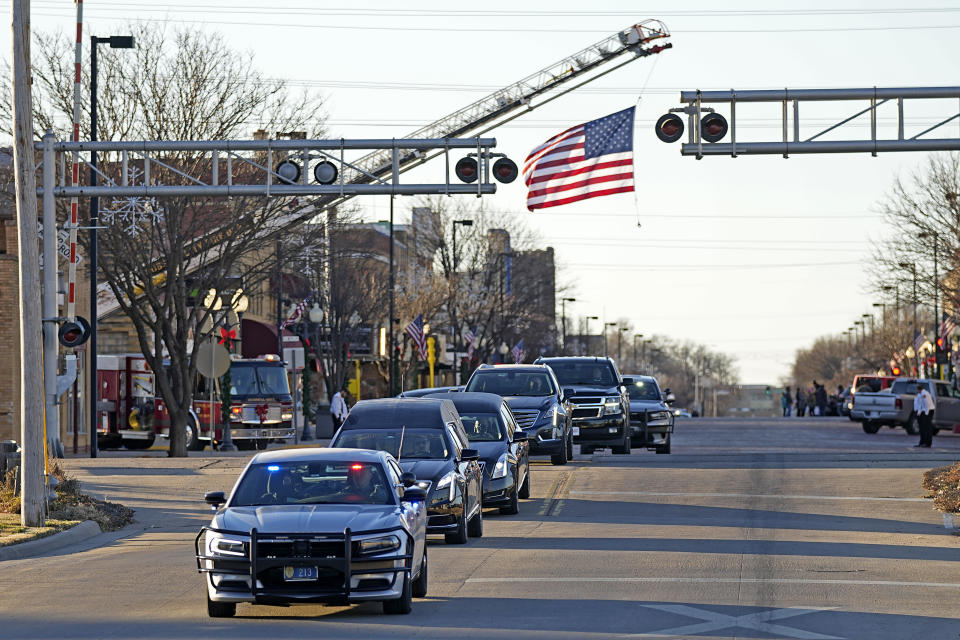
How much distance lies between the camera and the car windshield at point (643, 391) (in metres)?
36.8

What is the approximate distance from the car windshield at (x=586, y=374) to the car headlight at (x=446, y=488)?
1573 cm

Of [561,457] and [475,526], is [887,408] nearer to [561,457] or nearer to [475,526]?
[561,457]

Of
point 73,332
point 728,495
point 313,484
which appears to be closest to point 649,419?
point 728,495

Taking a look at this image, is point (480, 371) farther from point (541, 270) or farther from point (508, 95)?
point (541, 270)

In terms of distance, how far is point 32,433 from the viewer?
781 inches

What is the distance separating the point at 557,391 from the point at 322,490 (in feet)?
56.1

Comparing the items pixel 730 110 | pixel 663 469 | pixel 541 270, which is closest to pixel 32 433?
pixel 730 110

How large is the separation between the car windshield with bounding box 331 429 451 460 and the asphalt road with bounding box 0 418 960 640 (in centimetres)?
110

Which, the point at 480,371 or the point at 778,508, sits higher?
the point at 480,371

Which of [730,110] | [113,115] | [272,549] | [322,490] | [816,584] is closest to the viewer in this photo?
[272,549]

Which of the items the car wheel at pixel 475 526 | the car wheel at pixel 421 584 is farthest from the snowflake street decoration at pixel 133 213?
the car wheel at pixel 421 584

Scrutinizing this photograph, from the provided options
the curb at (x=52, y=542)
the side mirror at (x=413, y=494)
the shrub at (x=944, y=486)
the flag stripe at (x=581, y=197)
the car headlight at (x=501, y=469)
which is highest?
the flag stripe at (x=581, y=197)

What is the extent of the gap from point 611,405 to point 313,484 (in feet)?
66.1

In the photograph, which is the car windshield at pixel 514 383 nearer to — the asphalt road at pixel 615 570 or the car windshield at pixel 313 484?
the asphalt road at pixel 615 570
